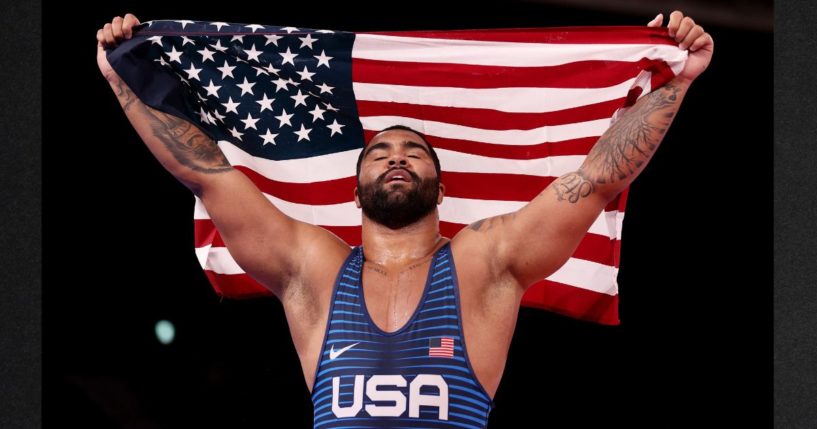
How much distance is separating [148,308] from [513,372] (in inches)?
66.9

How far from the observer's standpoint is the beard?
129 inches

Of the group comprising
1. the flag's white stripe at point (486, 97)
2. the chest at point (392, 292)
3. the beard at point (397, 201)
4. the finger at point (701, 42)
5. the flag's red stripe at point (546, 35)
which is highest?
the flag's red stripe at point (546, 35)

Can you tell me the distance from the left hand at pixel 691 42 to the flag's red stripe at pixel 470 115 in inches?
17.5

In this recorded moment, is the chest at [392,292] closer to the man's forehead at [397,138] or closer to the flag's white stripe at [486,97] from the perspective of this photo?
the man's forehead at [397,138]

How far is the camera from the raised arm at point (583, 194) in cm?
312

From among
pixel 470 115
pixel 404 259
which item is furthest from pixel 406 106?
pixel 404 259

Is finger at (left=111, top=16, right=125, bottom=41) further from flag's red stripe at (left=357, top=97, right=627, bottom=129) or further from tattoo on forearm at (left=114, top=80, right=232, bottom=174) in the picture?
flag's red stripe at (left=357, top=97, right=627, bottom=129)

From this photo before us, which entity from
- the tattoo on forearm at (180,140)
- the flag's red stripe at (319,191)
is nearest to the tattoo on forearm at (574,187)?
the flag's red stripe at (319,191)

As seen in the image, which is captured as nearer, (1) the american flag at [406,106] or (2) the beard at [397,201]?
(2) the beard at [397,201]

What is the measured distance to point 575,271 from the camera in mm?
3561

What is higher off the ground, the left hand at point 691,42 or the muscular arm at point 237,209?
the left hand at point 691,42

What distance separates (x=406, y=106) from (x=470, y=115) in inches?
8.6

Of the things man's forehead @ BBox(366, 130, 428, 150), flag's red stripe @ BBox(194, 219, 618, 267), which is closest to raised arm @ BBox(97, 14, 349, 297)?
flag's red stripe @ BBox(194, 219, 618, 267)

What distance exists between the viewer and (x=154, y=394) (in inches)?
188
